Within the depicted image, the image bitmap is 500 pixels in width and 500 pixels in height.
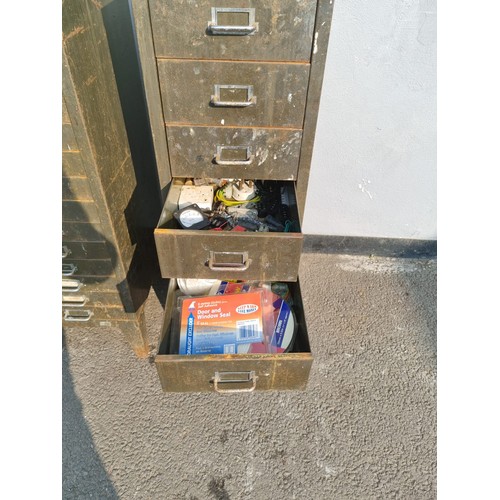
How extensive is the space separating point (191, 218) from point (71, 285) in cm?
49

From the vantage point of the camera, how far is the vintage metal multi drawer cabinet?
3.07 ft

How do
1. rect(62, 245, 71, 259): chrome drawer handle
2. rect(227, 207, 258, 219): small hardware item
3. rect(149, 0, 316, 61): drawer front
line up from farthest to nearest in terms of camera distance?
1. rect(227, 207, 258, 219): small hardware item
2. rect(62, 245, 71, 259): chrome drawer handle
3. rect(149, 0, 316, 61): drawer front

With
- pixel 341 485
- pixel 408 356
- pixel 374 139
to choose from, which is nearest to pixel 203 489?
pixel 341 485

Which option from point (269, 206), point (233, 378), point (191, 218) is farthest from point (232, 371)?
point (269, 206)

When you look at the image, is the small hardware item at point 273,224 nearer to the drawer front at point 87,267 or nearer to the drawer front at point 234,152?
the drawer front at point 234,152

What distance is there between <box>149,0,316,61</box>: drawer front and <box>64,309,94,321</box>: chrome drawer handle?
94cm

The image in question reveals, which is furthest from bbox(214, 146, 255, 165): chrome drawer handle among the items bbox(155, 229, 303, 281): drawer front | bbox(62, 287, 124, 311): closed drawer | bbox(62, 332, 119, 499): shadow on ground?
bbox(62, 332, 119, 499): shadow on ground

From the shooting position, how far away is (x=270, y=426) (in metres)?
1.38

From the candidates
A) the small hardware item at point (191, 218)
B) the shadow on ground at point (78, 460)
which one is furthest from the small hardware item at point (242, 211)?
the shadow on ground at point (78, 460)

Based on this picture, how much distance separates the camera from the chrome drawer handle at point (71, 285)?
51.7 inches

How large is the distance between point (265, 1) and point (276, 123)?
295mm

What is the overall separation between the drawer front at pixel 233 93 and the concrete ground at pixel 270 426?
3.29 ft

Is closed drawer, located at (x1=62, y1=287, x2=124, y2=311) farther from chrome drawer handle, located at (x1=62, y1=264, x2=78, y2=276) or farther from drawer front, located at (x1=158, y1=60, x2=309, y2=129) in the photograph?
drawer front, located at (x1=158, y1=60, x2=309, y2=129)

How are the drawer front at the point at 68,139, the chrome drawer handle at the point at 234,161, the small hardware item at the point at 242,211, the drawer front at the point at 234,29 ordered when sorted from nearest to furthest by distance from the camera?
the drawer front at the point at 234,29, the drawer front at the point at 68,139, the chrome drawer handle at the point at 234,161, the small hardware item at the point at 242,211
